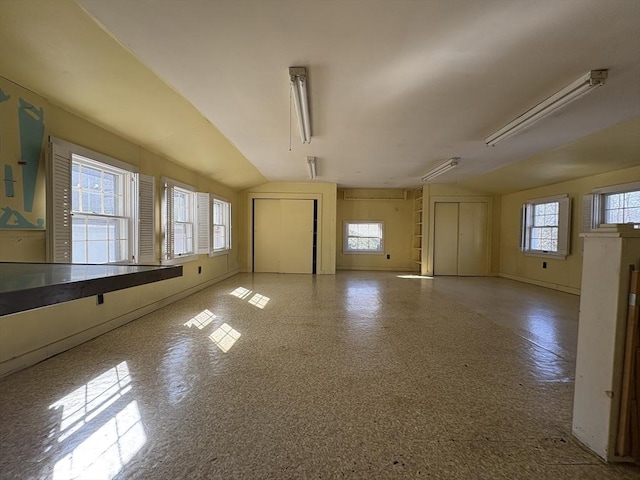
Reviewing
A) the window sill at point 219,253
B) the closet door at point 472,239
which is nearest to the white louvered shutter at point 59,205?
the window sill at point 219,253

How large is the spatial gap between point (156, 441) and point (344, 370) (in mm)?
1446

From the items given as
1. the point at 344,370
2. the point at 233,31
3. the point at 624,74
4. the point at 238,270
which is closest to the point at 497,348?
the point at 344,370

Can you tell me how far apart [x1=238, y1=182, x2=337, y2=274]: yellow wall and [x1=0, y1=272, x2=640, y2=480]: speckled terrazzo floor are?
4.56 m

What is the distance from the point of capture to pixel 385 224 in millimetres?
9508

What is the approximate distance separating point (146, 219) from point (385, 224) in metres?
7.15

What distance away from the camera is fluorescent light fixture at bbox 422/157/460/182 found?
5594mm

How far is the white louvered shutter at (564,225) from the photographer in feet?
20.0

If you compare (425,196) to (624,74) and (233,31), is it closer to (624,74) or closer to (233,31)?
(624,74)

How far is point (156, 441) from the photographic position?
1621 millimetres

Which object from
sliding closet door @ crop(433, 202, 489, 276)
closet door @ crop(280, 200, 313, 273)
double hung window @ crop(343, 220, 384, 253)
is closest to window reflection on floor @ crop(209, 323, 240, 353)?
closet door @ crop(280, 200, 313, 273)

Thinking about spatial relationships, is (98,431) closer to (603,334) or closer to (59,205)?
(59,205)

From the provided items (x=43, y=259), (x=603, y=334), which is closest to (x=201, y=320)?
(x=43, y=259)

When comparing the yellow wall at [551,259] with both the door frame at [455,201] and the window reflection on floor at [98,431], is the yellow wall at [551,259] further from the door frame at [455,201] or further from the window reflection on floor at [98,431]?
the window reflection on floor at [98,431]

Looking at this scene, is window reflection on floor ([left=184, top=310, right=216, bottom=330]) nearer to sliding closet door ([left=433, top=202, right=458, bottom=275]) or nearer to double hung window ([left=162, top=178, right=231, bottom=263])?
double hung window ([left=162, top=178, right=231, bottom=263])
